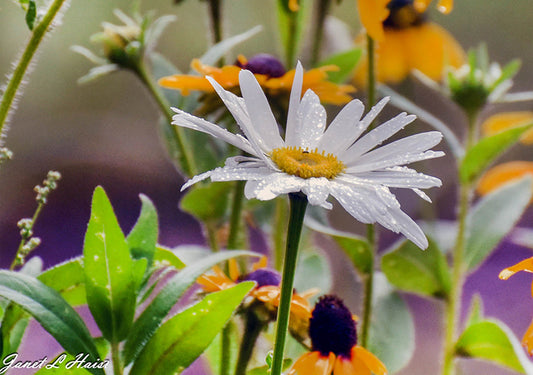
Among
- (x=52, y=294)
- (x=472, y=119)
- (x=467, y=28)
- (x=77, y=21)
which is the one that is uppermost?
(x=467, y=28)

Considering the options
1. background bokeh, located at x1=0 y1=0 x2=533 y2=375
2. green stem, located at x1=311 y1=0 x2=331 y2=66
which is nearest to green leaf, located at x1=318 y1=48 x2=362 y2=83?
green stem, located at x1=311 y1=0 x2=331 y2=66

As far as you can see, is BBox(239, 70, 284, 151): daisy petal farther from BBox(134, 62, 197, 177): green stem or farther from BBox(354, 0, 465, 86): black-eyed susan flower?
BBox(354, 0, 465, 86): black-eyed susan flower

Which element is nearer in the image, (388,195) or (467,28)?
(388,195)

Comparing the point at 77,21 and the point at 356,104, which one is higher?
the point at 77,21

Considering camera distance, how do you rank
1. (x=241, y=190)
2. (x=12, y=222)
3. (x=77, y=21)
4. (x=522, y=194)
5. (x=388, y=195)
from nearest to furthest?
(x=388, y=195)
(x=241, y=190)
(x=522, y=194)
(x=12, y=222)
(x=77, y=21)

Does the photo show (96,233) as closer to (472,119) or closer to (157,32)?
(157,32)

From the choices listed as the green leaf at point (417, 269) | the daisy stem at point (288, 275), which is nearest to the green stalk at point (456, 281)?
the green leaf at point (417, 269)

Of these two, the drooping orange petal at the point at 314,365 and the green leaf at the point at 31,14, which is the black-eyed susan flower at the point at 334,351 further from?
the green leaf at the point at 31,14

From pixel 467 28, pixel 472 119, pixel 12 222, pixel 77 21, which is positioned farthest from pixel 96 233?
pixel 467 28
